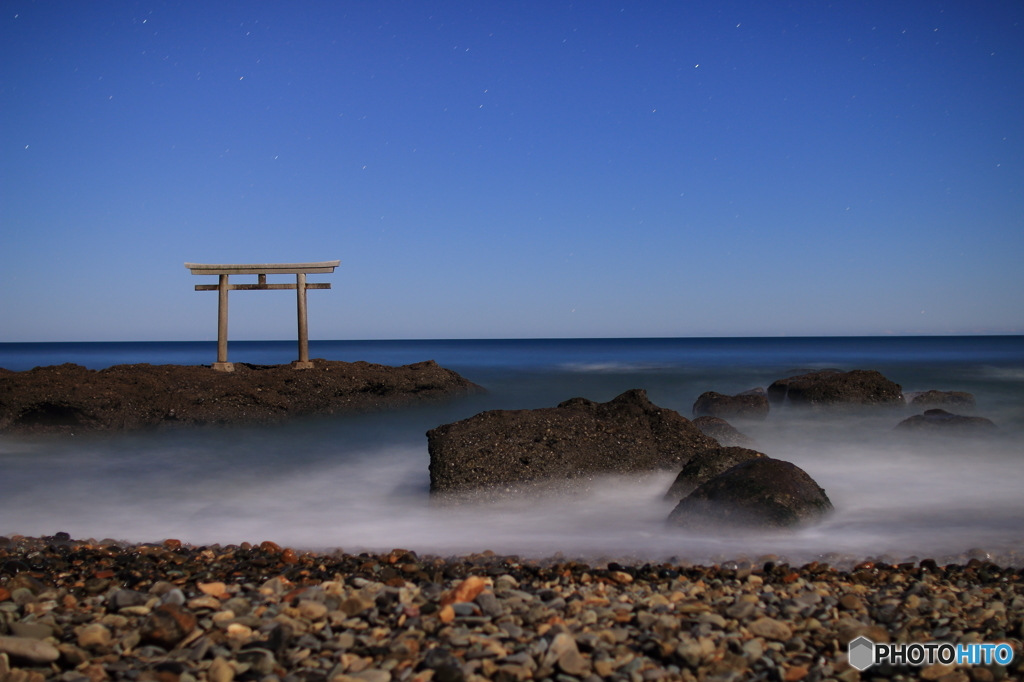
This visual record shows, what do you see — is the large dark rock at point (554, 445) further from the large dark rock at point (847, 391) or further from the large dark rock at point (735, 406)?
the large dark rock at point (847, 391)

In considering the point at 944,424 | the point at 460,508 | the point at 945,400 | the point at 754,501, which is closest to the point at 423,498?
the point at 460,508

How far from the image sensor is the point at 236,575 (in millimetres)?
3826

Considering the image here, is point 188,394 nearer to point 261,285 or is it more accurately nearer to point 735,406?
point 261,285

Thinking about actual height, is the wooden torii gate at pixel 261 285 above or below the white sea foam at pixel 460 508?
above

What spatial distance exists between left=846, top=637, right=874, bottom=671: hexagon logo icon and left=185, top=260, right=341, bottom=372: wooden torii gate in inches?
509

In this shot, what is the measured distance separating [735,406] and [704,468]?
790cm

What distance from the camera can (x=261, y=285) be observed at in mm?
14562

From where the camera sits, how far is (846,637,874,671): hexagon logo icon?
2756 mm

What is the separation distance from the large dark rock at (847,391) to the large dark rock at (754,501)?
379 inches

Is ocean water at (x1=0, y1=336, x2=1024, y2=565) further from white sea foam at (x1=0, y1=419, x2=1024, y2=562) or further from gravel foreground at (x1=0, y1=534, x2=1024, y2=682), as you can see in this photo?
gravel foreground at (x1=0, y1=534, x2=1024, y2=682)

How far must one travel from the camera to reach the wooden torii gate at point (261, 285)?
14297 millimetres

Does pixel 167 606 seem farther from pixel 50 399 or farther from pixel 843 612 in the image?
pixel 50 399

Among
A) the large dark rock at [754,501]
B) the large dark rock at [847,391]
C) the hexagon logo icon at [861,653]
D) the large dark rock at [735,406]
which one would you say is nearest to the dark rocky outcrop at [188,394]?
the large dark rock at [735,406]

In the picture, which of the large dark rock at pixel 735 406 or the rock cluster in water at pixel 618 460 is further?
the large dark rock at pixel 735 406
